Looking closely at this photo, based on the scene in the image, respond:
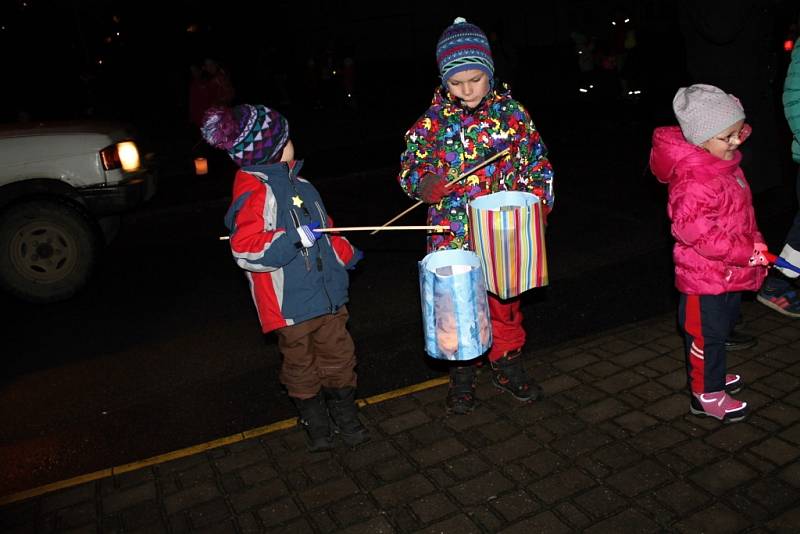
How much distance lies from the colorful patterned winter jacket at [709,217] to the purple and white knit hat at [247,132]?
1.86 metres

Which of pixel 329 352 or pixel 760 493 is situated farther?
pixel 329 352

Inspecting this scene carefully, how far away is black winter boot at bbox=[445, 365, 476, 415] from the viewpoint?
3.95m

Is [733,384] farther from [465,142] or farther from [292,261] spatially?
[292,261]

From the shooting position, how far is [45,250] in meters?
6.47

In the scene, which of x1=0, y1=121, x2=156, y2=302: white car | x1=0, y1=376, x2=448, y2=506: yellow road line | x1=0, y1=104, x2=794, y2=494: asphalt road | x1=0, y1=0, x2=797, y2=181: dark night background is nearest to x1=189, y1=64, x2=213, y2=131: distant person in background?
x1=0, y1=0, x2=797, y2=181: dark night background

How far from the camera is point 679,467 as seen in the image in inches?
130

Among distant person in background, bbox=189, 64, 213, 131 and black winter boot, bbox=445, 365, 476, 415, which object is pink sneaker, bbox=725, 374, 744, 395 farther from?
distant person in background, bbox=189, 64, 213, 131

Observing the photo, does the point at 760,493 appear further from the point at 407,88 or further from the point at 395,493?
the point at 407,88

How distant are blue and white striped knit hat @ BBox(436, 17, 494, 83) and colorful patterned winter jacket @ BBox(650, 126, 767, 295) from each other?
96 cm

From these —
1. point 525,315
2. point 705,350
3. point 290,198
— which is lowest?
point 525,315

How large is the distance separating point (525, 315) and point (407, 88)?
729 inches

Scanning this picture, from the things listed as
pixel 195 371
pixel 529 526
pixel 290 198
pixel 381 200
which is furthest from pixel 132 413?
pixel 381 200

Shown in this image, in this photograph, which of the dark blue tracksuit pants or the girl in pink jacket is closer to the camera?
the girl in pink jacket

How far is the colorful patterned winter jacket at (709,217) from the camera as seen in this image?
3314 mm
